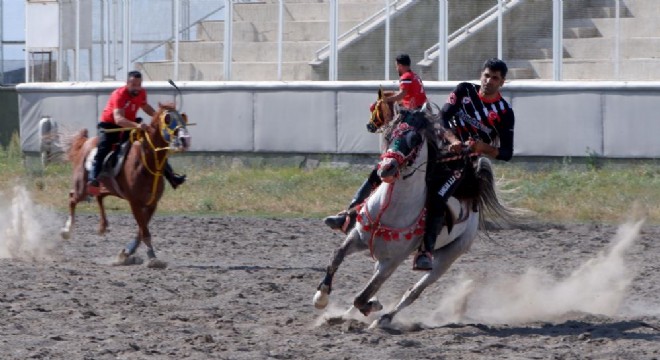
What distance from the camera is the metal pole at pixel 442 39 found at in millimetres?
21031

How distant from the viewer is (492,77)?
29.2ft

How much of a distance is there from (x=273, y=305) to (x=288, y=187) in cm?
1010

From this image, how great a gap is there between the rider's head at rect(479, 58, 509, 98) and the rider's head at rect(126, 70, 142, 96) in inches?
197

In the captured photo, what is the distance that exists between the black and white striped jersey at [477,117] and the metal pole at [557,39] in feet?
38.1

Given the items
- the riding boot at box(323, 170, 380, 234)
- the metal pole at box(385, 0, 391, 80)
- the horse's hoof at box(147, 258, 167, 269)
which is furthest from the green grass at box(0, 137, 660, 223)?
the riding boot at box(323, 170, 380, 234)

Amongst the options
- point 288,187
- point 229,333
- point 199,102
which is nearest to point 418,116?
point 229,333

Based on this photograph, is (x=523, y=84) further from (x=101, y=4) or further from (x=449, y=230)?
(x=449, y=230)

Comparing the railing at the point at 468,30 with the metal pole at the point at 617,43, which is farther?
the railing at the point at 468,30

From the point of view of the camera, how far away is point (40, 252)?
13305mm

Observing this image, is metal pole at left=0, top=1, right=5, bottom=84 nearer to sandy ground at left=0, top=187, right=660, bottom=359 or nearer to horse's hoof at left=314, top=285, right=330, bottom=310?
sandy ground at left=0, top=187, right=660, bottom=359

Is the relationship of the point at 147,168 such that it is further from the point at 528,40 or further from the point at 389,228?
the point at 528,40

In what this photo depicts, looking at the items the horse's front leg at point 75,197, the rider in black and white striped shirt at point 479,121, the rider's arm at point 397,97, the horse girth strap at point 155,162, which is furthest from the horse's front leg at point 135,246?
the rider in black and white striped shirt at point 479,121

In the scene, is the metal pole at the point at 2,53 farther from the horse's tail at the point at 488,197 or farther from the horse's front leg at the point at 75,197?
the horse's tail at the point at 488,197

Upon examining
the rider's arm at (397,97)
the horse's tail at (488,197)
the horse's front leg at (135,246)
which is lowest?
the horse's front leg at (135,246)
